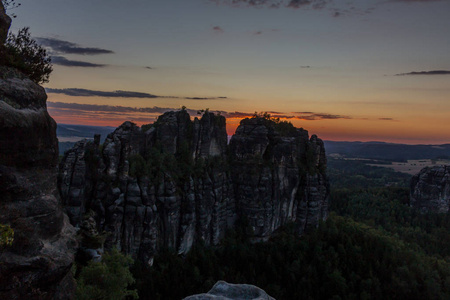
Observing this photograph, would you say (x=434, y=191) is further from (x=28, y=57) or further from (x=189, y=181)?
(x=28, y=57)

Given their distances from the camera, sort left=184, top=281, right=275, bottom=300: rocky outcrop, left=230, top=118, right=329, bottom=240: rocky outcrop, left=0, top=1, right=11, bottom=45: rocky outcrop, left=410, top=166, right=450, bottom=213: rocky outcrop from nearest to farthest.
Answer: left=184, top=281, right=275, bottom=300: rocky outcrop, left=0, top=1, right=11, bottom=45: rocky outcrop, left=230, top=118, right=329, bottom=240: rocky outcrop, left=410, top=166, right=450, bottom=213: rocky outcrop

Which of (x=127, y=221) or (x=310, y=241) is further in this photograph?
(x=310, y=241)

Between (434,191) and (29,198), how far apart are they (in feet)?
438

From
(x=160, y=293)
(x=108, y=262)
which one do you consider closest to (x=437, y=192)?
(x=160, y=293)

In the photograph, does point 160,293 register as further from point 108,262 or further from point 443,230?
point 443,230

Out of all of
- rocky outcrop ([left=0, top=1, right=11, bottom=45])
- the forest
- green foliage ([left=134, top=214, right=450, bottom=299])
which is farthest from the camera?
green foliage ([left=134, top=214, right=450, bottom=299])

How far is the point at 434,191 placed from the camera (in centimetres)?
10975

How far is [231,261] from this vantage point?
51.9 m

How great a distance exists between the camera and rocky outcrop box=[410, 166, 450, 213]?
356ft

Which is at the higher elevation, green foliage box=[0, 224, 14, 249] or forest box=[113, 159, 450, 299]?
green foliage box=[0, 224, 14, 249]

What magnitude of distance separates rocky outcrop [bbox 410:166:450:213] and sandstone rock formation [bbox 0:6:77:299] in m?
129

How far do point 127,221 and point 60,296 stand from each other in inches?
1113

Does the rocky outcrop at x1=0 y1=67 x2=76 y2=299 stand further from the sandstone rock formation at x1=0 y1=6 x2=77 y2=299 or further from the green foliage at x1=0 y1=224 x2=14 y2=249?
the green foliage at x1=0 y1=224 x2=14 y2=249

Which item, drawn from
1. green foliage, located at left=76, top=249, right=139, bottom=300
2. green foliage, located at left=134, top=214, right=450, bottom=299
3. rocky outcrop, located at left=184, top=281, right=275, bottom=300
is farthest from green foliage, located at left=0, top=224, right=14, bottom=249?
green foliage, located at left=134, top=214, right=450, bottom=299
